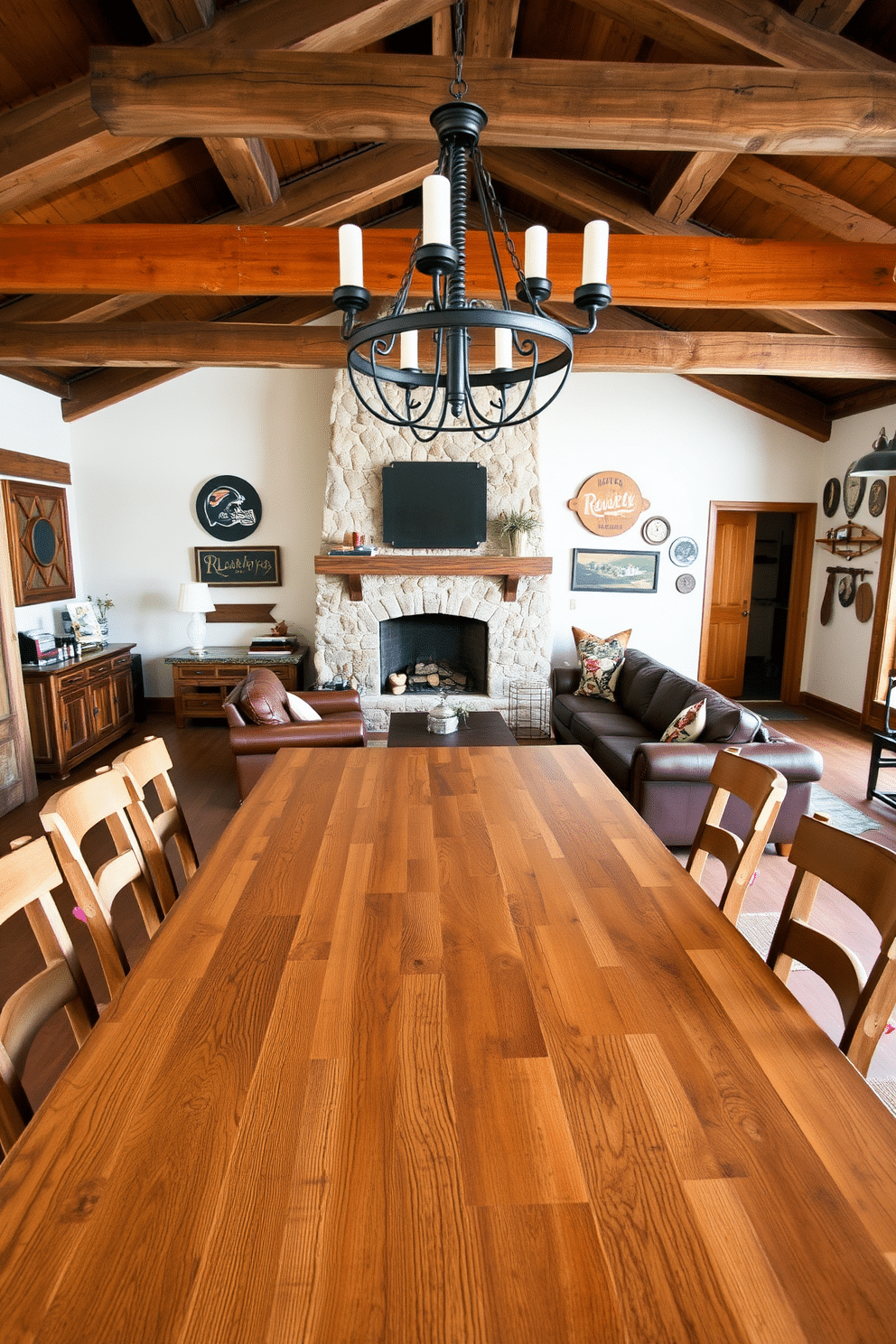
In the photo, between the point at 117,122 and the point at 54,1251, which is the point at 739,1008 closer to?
the point at 54,1251

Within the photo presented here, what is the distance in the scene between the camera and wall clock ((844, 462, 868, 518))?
20.7 feet

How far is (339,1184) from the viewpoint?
877mm

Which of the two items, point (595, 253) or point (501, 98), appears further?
point (501, 98)

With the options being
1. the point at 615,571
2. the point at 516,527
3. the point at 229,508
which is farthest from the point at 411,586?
the point at 615,571

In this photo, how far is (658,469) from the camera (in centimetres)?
674

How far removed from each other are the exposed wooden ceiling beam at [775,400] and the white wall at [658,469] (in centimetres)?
10

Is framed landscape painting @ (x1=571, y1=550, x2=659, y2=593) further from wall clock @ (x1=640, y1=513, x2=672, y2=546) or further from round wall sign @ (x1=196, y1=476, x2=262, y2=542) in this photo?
round wall sign @ (x1=196, y1=476, x2=262, y2=542)

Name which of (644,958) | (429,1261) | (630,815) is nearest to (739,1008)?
(644,958)

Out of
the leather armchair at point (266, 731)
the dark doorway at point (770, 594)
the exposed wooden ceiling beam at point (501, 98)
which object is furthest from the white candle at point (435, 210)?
the dark doorway at point (770, 594)

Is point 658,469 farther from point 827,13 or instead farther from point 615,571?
point 827,13

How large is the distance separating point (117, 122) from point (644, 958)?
302 centimetres

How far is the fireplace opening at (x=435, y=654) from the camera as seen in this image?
21.4 ft

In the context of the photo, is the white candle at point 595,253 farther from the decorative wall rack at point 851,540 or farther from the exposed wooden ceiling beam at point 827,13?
the decorative wall rack at point 851,540

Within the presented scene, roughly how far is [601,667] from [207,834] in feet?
10.9
